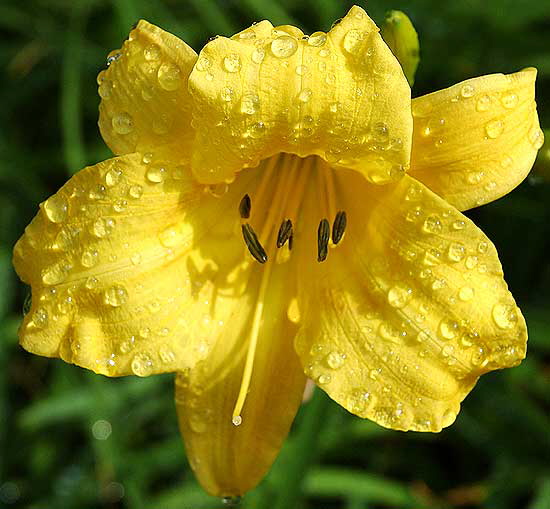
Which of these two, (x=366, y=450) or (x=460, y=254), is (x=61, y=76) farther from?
(x=460, y=254)

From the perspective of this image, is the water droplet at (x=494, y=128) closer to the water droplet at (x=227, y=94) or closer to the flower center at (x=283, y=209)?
the flower center at (x=283, y=209)

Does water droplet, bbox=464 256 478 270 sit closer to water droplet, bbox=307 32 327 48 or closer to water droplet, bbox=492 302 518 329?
water droplet, bbox=492 302 518 329

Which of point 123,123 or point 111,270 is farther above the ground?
point 123,123

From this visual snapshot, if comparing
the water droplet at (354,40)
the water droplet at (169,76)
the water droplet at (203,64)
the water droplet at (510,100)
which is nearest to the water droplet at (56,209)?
the water droplet at (169,76)

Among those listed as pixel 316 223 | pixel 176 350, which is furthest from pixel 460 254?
pixel 176 350

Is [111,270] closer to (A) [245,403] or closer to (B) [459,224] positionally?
(A) [245,403]

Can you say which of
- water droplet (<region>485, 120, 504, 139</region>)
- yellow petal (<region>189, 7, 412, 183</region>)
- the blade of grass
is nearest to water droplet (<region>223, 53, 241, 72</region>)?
yellow petal (<region>189, 7, 412, 183</region>)

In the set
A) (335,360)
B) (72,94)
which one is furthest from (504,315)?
(72,94)
